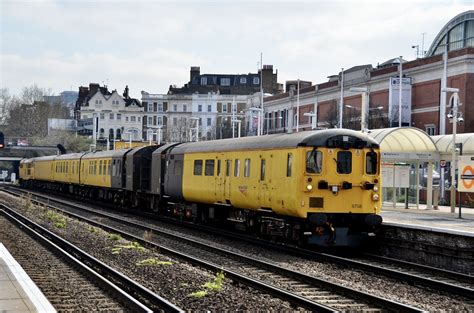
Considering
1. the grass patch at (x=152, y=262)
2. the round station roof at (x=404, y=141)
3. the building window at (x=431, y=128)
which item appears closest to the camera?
the grass patch at (x=152, y=262)

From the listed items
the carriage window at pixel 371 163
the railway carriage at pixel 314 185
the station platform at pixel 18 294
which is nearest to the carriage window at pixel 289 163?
the railway carriage at pixel 314 185

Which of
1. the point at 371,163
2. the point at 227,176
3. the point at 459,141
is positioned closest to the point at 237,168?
the point at 227,176

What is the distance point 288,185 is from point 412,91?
43.1 m

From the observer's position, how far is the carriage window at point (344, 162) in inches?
708

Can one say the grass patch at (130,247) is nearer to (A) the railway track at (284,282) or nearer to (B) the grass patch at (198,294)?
(A) the railway track at (284,282)

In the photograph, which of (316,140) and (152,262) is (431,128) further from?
(152,262)

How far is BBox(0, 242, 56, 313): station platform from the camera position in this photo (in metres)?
9.49

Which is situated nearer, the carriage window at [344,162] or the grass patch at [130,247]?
the carriage window at [344,162]

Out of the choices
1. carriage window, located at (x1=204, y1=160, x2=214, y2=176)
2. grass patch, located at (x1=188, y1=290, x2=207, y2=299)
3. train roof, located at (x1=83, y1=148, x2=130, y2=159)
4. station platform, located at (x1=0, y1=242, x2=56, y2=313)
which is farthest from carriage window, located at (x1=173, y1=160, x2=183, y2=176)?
grass patch, located at (x1=188, y1=290, x2=207, y2=299)

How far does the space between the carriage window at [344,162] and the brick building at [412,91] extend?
28.5 m

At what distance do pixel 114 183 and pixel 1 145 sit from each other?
794 cm

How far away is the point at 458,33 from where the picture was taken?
6994 centimetres

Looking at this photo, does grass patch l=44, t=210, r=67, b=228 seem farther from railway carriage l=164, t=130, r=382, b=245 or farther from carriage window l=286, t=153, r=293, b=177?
carriage window l=286, t=153, r=293, b=177

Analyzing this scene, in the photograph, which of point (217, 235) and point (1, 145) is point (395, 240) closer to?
point (217, 235)
